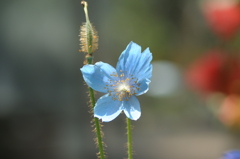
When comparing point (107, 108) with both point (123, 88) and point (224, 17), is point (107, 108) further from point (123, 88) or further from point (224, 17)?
point (224, 17)

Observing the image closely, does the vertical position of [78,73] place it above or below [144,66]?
above

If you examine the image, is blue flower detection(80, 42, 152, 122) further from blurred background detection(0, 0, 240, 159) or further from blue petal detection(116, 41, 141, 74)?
blurred background detection(0, 0, 240, 159)

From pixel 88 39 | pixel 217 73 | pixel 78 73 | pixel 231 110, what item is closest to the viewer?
pixel 88 39

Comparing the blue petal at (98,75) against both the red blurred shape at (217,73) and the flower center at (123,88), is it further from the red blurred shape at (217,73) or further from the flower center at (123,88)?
the red blurred shape at (217,73)

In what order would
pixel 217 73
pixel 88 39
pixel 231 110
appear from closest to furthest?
pixel 88 39, pixel 231 110, pixel 217 73

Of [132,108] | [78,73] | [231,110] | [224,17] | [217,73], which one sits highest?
[78,73]

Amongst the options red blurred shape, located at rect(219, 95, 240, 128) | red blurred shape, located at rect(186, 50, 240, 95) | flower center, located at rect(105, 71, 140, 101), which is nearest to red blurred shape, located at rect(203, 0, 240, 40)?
red blurred shape, located at rect(186, 50, 240, 95)

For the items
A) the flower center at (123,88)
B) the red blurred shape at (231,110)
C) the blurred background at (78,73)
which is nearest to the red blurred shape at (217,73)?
the red blurred shape at (231,110)

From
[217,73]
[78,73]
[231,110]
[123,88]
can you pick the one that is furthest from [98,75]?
[78,73]
